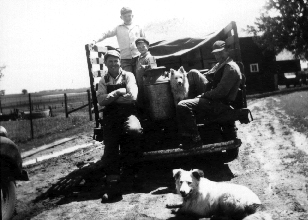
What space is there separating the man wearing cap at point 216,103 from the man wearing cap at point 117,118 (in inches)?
32.2

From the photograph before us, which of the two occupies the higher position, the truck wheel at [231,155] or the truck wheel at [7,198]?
the truck wheel at [7,198]

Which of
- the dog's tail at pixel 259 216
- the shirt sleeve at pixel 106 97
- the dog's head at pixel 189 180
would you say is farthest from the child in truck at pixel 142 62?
the dog's tail at pixel 259 216

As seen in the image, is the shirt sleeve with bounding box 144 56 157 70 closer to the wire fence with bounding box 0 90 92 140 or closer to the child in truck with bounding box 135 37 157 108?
the child in truck with bounding box 135 37 157 108

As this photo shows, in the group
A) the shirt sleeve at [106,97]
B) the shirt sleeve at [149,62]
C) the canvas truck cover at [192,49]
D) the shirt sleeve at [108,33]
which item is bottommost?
the shirt sleeve at [106,97]

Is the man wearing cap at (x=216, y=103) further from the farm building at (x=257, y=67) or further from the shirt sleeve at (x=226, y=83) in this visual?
the farm building at (x=257, y=67)

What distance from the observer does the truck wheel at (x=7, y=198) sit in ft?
12.5

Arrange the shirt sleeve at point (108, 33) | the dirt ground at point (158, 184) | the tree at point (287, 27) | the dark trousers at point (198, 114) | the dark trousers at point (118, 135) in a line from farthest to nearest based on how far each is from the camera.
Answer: the tree at point (287, 27) < the shirt sleeve at point (108, 33) < the dark trousers at point (198, 114) < the dark trousers at point (118, 135) < the dirt ground at point (158, 184)

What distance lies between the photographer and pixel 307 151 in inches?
256

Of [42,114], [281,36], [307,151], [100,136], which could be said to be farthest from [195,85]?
[281,36]

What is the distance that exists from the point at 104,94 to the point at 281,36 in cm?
3405

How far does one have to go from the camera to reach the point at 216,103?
5609mm

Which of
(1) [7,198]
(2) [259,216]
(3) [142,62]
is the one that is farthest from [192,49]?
(1) [7,198]

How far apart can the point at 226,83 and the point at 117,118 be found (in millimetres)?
1995

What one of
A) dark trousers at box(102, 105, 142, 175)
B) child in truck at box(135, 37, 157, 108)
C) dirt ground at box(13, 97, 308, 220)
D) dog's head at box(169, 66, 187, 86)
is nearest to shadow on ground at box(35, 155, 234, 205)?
dirt ground at box(13, 97, 308, 220)
